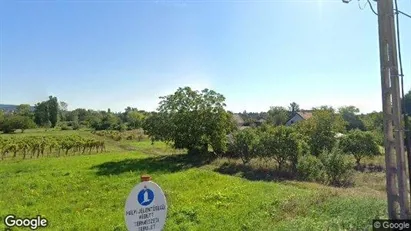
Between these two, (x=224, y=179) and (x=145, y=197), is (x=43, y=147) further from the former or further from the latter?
(x=145, y=197)

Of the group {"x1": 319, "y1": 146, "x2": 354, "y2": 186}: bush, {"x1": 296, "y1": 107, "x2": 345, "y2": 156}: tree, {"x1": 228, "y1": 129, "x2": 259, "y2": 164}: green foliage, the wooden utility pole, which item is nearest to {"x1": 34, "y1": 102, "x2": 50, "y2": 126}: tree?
{"x1": 296, "y1": 107, "x2": 345, "y2": 156}: tree

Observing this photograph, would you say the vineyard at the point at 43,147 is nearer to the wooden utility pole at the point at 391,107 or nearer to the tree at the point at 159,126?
the tree at the point at 159,126

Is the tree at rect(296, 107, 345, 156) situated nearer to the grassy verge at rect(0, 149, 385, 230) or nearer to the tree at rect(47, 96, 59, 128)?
the grassy verge at rect(0, 149, 385, 230)

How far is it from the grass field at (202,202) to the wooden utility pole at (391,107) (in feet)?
5.23

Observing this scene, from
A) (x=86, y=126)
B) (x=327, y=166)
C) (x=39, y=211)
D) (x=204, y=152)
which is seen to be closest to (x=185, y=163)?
(x=204, y=152)

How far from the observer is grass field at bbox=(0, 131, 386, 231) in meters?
7.46

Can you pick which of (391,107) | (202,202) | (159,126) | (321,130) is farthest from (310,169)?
(159,126)

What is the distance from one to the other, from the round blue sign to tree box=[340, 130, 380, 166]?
21.3m

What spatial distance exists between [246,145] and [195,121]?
21.1 feet

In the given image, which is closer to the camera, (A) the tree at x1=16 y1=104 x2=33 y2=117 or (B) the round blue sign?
(B) the round blue sign

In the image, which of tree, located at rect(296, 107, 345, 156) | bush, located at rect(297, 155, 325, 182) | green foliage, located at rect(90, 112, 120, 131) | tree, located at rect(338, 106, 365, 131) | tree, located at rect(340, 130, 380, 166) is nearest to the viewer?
bush, located at rect(297, 155, 325, 182)

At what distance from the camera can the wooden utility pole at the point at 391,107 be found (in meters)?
4.50

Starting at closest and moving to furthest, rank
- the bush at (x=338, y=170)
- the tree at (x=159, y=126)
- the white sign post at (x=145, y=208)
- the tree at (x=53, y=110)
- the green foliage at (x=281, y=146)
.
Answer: the white sign post at (x=145, y=208), the bush at (x=338, y=170), the green foliage at (x=281, y=146), the tree at (x=159, y=126), the tree at (x=53, y=110)

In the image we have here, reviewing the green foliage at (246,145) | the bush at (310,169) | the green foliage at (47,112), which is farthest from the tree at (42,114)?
the bush at (310,169)
